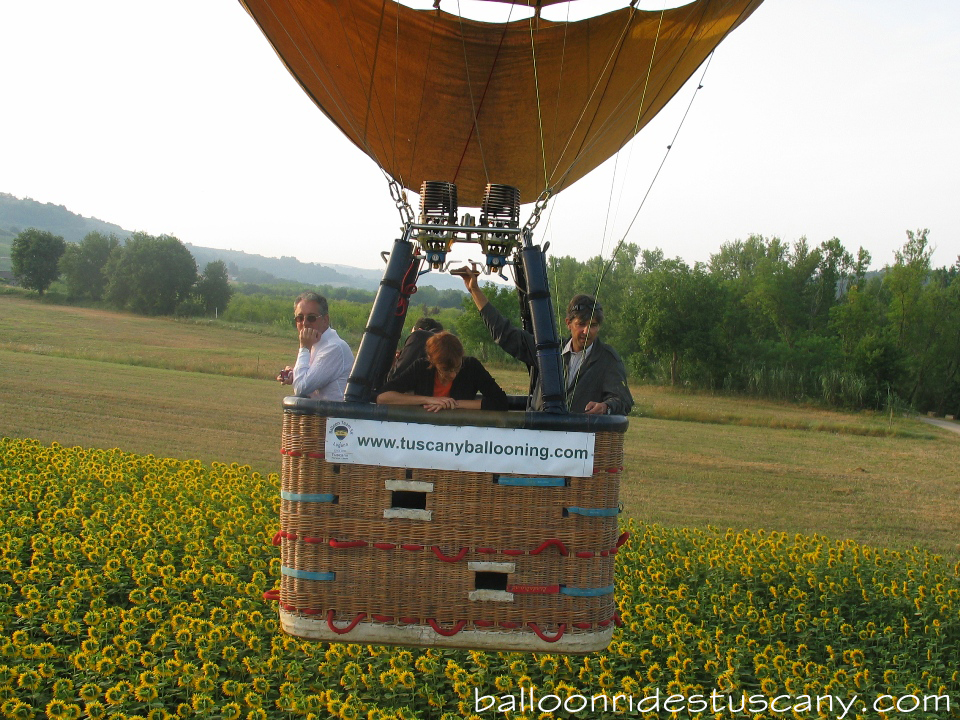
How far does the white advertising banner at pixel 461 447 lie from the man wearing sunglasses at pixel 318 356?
1.01 metres

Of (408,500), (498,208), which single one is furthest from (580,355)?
(408,500)

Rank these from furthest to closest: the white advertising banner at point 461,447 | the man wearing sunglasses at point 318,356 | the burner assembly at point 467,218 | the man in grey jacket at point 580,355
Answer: the man wearing sunglasses at point 318,356, the man in grey jacket at point 580,355, the burner assembly at point 467,218, the white advertising banner at point 461,447

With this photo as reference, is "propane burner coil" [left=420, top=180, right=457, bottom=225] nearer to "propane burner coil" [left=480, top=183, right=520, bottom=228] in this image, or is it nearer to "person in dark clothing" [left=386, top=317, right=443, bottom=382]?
"propane burner coil" [left=480, top=183, right=520, bottom=228]

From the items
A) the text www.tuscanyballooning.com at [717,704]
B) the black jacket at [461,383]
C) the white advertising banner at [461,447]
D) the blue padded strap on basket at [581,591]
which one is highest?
the black jacket at [461,383]

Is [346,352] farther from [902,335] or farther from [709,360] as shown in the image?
[902,335]

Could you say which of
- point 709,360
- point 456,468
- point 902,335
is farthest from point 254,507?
point 902,335

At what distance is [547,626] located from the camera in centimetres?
311

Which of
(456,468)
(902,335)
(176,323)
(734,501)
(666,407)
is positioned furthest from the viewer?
(176,323)

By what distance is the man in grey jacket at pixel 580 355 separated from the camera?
3857 mm

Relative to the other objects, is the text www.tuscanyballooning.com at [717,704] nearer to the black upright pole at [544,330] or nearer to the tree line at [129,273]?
the black upright pole at [544,330]

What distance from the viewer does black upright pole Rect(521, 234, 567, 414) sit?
10.4 feet

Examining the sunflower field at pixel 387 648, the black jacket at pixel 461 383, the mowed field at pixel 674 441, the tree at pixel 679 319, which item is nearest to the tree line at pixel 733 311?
the tree at pixel 679 319

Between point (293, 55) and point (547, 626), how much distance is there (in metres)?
2.89

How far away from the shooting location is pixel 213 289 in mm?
53562
